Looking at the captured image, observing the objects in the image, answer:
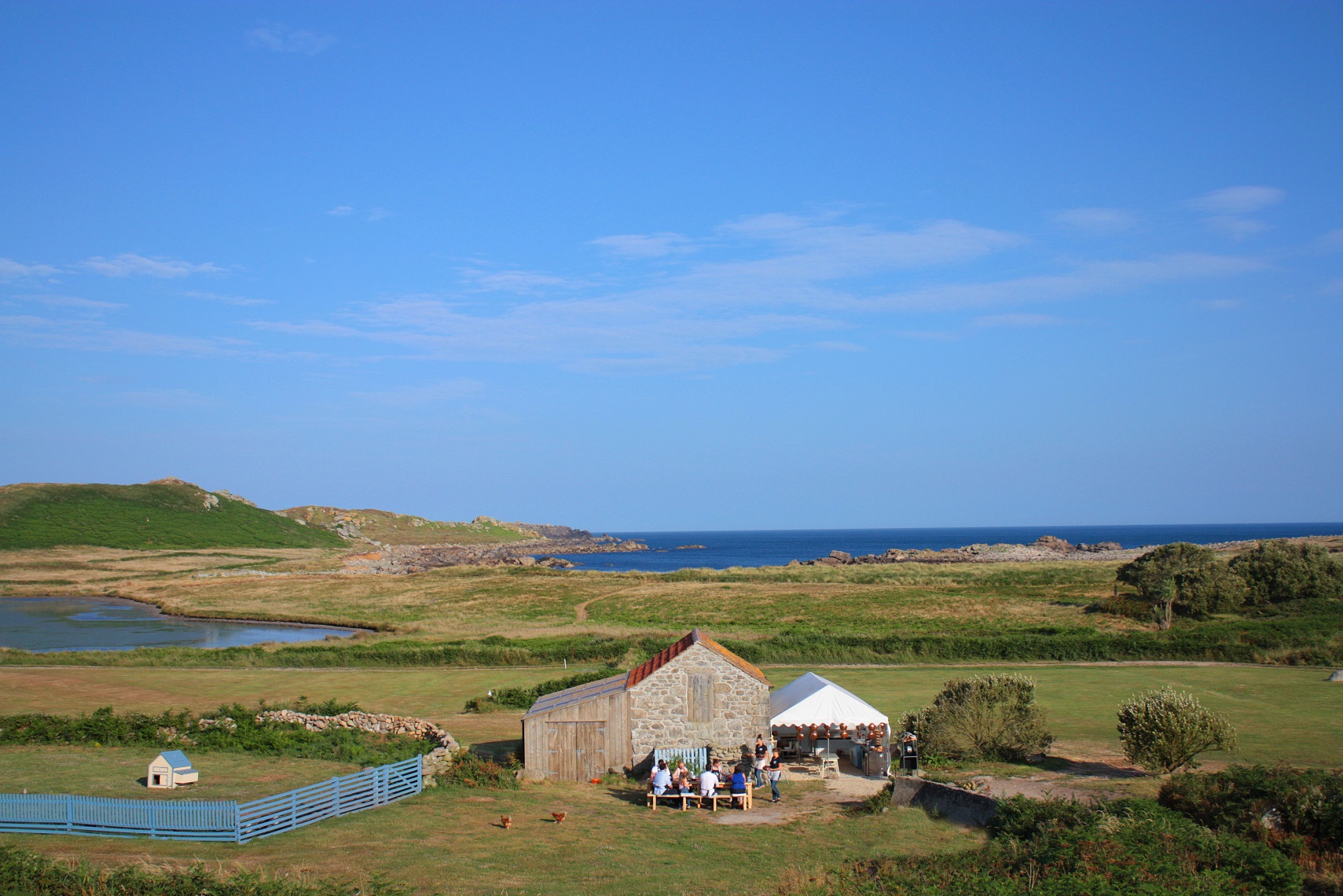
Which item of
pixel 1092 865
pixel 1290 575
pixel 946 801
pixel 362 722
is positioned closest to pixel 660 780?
pixel 946 801

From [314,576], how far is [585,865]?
99966mm

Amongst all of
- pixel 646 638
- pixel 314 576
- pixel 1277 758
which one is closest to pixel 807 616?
pixel 646 638

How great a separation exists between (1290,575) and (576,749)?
51.8m

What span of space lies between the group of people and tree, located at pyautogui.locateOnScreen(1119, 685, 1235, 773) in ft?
29.0

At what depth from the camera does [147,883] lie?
13625 millimetres

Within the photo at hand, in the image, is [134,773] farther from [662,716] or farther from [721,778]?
[721,778]

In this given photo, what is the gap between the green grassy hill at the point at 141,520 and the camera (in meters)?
135

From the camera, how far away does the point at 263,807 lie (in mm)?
18469

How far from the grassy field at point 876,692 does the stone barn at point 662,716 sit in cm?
417

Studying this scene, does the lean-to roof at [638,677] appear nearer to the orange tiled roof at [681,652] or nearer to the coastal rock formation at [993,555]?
the orange tiled roof at [681,652]

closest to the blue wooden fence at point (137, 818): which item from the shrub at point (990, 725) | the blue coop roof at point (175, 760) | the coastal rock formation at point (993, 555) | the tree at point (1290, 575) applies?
the blue coop roof at point (175, 760)

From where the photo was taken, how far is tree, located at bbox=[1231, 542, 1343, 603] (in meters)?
55.6

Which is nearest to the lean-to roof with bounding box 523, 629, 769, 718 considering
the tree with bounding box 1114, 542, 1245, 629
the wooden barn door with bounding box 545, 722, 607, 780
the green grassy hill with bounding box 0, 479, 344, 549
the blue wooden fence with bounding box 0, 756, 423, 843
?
the wooden barn door with bounding box 545, 722, 607, 780

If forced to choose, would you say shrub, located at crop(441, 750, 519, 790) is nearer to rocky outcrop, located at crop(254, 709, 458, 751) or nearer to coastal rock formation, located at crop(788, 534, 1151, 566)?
rocky outcrop, located at crop(254, 709, 458, 751)
